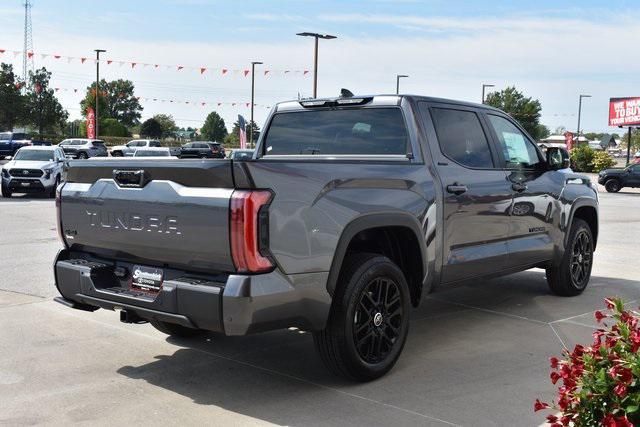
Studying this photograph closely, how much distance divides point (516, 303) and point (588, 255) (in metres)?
1.13

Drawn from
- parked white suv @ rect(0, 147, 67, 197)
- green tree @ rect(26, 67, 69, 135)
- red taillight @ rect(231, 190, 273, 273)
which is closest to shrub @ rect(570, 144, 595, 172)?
parked white suv @ rect(0, 147, 67, 197)

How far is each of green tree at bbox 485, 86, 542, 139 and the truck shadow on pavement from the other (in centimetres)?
9506

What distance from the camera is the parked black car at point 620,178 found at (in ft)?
98.6

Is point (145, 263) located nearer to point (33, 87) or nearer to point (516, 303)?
point (516, 303)

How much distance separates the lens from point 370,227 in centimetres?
446

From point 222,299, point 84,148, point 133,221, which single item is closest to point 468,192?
point 222,299

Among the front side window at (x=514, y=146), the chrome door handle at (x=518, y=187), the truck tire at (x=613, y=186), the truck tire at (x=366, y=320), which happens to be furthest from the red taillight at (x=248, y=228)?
the truck tire at (x=613, y=186)

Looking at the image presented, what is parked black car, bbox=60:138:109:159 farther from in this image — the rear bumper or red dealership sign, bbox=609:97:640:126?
the rear bumper

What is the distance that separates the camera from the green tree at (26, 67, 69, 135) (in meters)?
80.1

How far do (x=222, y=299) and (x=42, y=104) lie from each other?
84418 mm

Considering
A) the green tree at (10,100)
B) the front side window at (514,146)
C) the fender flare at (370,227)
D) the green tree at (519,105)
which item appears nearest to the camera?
the fender flare at (370,227)

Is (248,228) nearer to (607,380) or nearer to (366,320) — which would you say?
(366,320)

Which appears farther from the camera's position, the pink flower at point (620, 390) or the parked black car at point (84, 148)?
the parked black car at point (84, 148)

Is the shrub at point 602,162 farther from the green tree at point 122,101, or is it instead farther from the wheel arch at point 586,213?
the green tree at point 122,101
